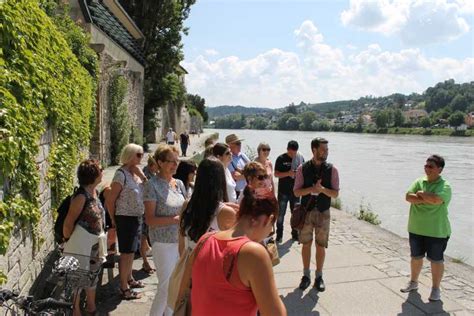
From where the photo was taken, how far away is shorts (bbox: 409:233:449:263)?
17.4 feet

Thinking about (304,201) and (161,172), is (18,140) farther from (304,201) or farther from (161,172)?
(304,201)

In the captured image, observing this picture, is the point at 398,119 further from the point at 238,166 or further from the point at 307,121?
Result: the point at 238,166

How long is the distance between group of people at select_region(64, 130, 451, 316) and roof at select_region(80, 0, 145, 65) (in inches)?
455

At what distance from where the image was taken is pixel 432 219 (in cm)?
536

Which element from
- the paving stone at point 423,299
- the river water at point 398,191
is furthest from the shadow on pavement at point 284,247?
the river water at point 398,191

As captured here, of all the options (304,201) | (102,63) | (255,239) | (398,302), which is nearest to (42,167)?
(304,201)

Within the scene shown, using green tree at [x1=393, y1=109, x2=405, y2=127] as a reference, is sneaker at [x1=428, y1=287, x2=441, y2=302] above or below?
below

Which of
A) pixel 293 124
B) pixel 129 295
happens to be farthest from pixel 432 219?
pixel 293 124

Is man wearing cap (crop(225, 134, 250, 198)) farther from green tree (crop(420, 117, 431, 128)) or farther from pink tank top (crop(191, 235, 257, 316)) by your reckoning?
green tree (crop(420, 117, 431, 128))

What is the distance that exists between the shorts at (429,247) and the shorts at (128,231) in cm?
341

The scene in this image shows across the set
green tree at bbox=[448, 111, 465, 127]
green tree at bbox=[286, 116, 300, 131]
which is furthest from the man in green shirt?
green tree at bbox=[286, 116, 300, 131]

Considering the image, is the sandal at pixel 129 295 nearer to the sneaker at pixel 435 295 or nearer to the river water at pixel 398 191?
the sneaker at pixel 435 295

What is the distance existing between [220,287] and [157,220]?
2021 millimetres

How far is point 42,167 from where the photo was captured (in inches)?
204
